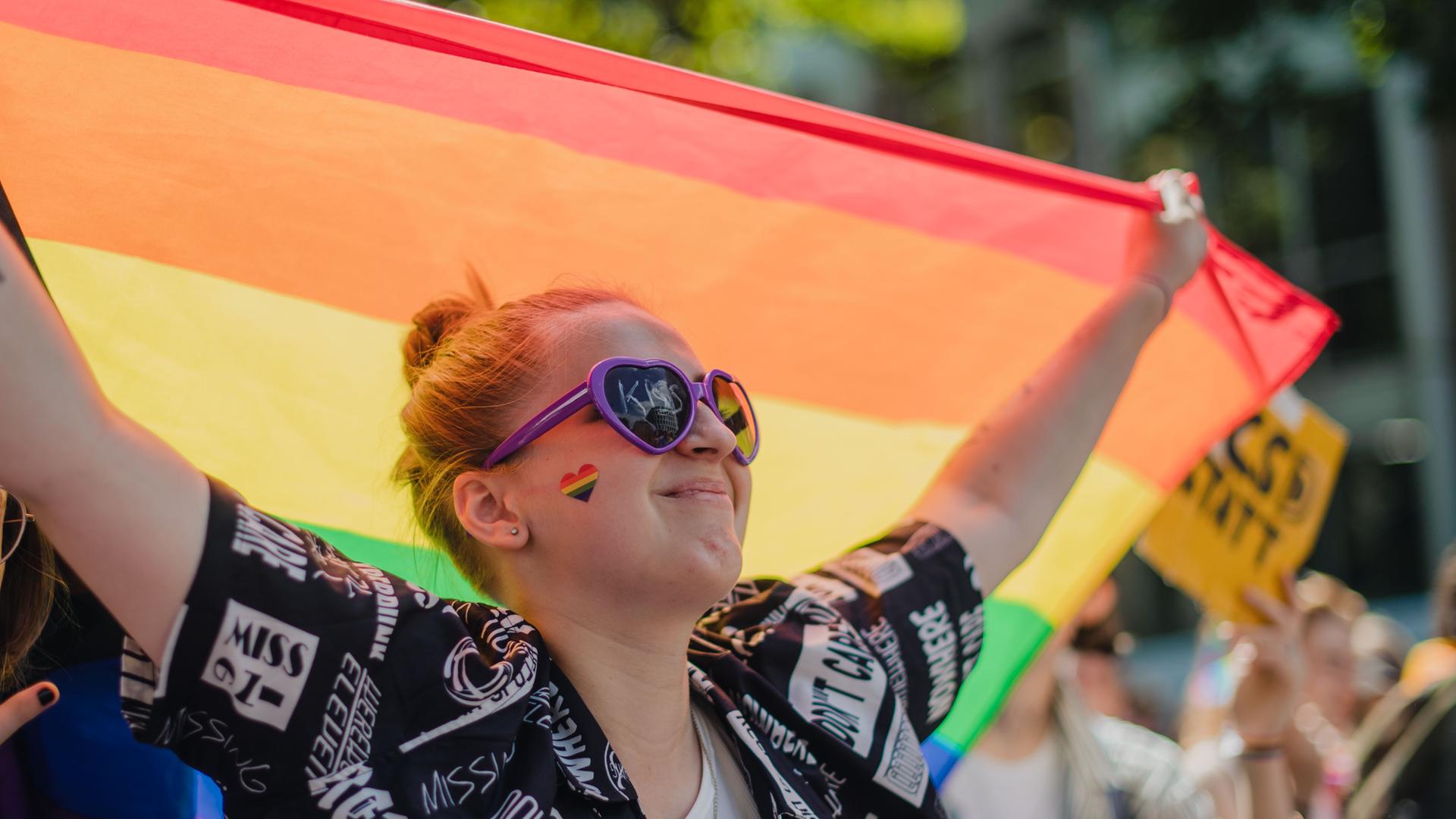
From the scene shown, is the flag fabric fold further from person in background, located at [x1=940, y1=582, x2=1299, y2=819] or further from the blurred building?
the blurred building

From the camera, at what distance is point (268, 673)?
1.32 meters

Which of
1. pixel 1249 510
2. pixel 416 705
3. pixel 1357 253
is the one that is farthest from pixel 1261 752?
pixel 1357 253

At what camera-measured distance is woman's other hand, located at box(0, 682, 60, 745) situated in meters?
1.56

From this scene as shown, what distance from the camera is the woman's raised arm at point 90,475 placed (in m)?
1.14

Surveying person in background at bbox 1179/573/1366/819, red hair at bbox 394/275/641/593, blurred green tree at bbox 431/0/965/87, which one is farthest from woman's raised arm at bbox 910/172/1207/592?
blurred green tree at bbox 431/0/965/87

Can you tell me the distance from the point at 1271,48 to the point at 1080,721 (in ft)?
13.1

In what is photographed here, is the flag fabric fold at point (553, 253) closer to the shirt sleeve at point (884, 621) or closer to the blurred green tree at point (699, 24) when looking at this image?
the shirt sleeve at point (884, 621)

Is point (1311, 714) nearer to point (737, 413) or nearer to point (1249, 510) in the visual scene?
point (1249, 510)

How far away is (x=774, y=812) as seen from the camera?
5.65 ft

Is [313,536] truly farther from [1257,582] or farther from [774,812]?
[1257,582]

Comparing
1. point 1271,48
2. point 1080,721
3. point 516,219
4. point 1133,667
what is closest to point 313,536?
point 516,219

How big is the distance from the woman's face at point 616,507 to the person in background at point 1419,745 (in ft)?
8.37

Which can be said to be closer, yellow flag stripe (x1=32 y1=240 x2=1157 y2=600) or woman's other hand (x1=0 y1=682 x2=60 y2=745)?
woman's other hand (x1=0 y1=682 x2=60 y2=745)

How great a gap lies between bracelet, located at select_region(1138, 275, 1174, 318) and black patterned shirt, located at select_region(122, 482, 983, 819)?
939 mm
